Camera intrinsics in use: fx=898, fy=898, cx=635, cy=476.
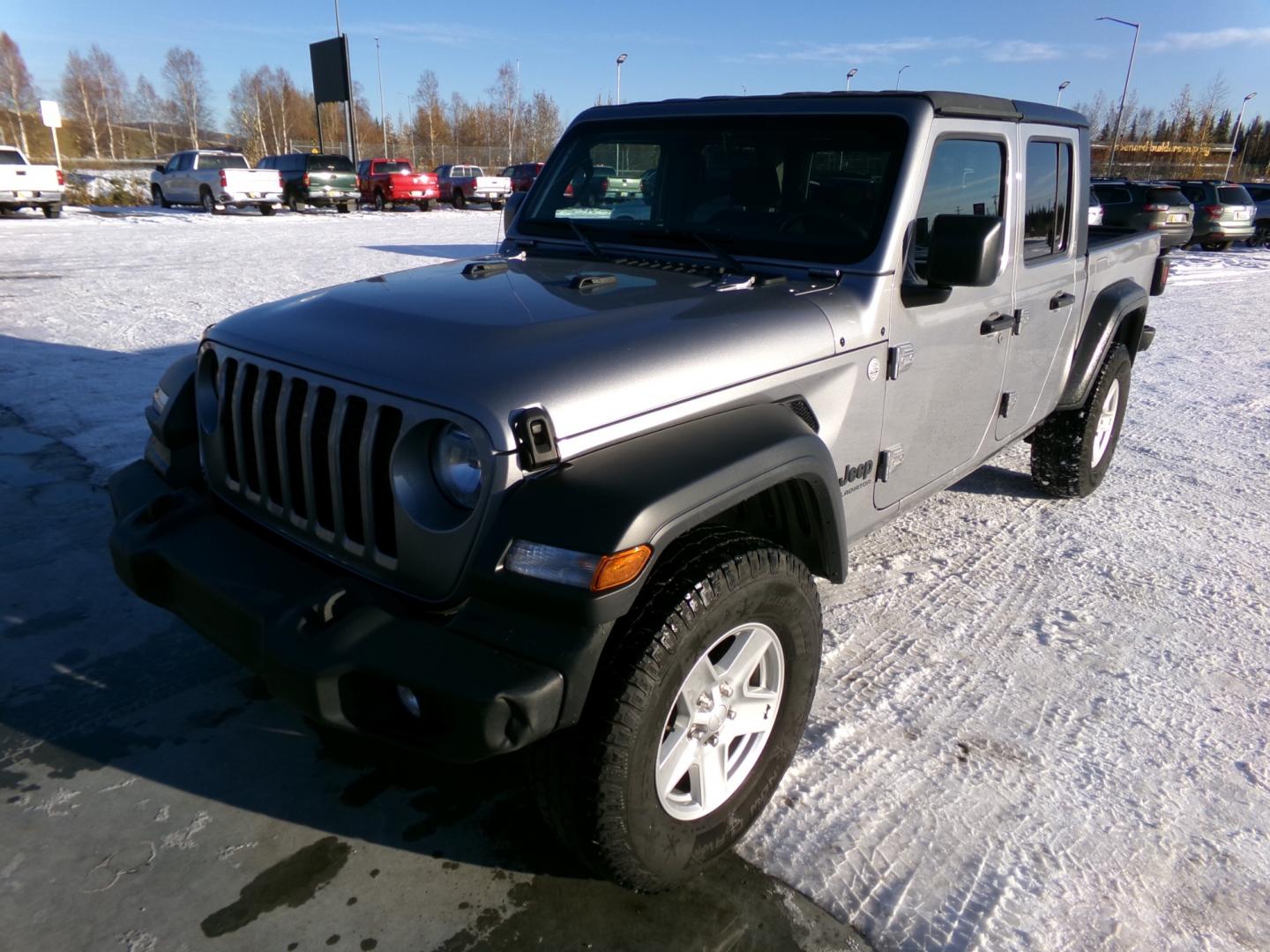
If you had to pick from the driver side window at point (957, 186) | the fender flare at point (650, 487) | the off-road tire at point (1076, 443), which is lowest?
the off-road tire at point (1076, 443)

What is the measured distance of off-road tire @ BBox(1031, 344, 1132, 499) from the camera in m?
4.80

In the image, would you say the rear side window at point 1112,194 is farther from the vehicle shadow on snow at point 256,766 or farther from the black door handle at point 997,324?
the vehicle shadow on snow at point 256,766

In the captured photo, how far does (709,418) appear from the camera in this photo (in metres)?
2.38

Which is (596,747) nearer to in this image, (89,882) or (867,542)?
(89,882)

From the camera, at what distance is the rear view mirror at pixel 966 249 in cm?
277

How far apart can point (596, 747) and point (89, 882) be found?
141 cm

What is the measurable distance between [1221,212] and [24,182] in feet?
88.4

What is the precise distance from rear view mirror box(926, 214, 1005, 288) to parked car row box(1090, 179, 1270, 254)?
15.0 meters

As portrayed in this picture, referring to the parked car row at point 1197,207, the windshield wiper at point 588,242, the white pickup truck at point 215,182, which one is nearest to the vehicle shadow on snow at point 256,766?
the windshield wiper at point 588,242

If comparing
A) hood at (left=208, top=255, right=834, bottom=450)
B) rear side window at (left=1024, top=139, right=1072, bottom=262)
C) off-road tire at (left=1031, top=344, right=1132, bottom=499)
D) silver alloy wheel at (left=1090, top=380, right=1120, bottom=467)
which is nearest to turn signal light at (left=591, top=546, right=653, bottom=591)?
hood at (left=208, top=255, right=834, bottom=450)

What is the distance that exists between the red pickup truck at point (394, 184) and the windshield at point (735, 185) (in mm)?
27420

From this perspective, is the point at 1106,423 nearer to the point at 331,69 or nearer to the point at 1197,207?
the point at 1197,207

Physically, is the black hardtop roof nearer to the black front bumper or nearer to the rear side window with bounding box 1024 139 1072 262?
the rear side window with bounding box 1024 139 1072 262

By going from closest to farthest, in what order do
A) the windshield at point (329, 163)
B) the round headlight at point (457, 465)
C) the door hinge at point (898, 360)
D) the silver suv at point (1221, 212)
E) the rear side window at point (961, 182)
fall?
the round headlight at point (457, 465) → the door hinge at point (898, 360) → the rear side window at point (961, 182) → the silver suv at point (1221, 212) → the windshield at point (329, 163)
